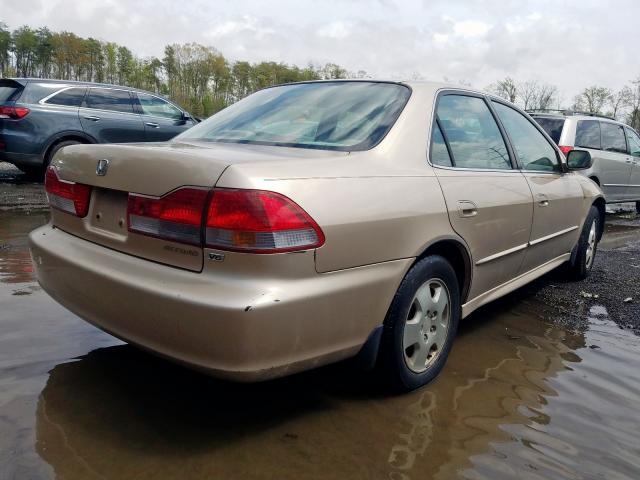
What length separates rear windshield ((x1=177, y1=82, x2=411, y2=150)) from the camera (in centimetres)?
261

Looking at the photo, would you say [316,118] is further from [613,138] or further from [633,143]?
[633,143]

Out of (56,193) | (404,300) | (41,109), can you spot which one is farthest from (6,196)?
(404,300)

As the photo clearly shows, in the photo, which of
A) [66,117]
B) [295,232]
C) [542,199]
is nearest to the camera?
[295,232]

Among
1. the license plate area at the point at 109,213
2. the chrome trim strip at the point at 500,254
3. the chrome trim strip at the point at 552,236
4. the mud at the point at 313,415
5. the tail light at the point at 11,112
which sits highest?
the tail light at the point at 11,112

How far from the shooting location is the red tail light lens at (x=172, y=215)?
2.00 metres

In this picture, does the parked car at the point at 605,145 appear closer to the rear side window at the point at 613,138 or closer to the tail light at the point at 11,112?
the rear side window at the point at 613,138

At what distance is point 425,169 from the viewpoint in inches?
105

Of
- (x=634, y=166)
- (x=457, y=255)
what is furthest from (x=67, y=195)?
(x=634, y=166)

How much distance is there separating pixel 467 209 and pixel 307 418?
1318mm

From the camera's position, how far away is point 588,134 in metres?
A: 8.63

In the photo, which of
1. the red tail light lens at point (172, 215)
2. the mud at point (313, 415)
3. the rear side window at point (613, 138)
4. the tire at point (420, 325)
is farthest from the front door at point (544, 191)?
the rear side window at point (613, 138)

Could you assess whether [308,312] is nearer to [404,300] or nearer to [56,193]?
[404,300]

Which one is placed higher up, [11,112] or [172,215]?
[11,112]

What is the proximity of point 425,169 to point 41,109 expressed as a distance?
747 centimetres
